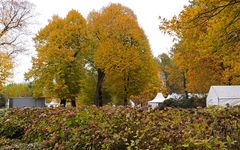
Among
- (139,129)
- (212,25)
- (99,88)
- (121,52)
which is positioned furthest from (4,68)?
(139,129)

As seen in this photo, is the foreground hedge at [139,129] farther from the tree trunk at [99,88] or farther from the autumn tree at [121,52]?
the tree trunk at [99,88]

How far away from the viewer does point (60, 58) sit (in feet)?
102

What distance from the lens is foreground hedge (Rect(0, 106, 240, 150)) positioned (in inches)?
139

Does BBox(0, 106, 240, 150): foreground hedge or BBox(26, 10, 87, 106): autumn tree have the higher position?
BBox(26, 10, 87, 106): autumn tree

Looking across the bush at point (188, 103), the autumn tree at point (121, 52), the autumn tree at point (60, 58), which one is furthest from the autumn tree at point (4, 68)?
the bush at point (188, 103)

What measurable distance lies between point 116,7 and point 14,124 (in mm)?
25624

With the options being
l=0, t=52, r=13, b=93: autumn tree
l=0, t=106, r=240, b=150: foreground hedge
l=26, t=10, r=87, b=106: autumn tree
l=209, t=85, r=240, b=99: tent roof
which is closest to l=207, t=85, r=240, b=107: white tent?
l=209, t=85, r=240, b=99: tent roof

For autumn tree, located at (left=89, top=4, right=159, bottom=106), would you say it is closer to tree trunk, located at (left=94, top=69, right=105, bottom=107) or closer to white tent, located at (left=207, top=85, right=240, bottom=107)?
tree trunk, located at (left=94, top=69, right=105, bottom=107)

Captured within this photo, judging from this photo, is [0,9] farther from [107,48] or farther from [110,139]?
[110,139]

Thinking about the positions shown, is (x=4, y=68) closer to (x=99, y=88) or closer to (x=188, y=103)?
(x=99, y=88)

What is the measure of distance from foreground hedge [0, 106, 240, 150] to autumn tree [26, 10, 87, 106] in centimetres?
2338

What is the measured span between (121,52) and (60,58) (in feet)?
18.7

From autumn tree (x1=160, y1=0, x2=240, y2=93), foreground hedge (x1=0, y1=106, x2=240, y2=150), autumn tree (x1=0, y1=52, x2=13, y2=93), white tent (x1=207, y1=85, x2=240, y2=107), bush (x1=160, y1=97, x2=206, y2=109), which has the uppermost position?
autumn tree (x1=0, y1=52, x2=13, y2=93)

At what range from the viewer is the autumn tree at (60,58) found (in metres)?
30.9
